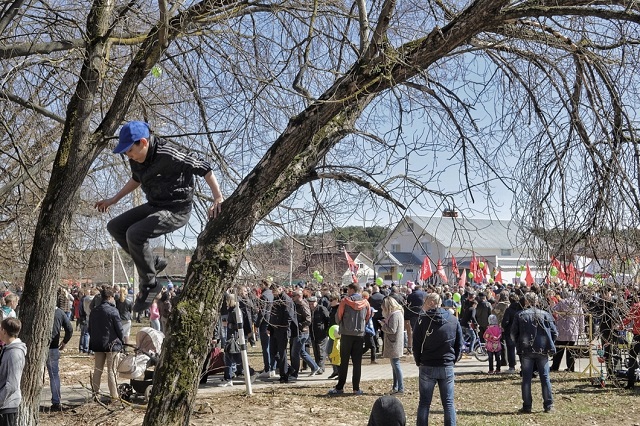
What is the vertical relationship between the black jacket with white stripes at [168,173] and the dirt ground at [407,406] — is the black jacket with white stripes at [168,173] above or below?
above

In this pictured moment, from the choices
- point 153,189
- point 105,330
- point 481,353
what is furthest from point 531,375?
point 153,189

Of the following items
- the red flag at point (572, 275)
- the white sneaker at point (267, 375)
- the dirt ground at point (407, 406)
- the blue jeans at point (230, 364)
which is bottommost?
the dirt ground at point (407, 406)

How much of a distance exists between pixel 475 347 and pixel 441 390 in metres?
10.8

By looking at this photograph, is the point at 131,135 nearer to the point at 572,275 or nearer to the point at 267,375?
Answer: the point at 572,275

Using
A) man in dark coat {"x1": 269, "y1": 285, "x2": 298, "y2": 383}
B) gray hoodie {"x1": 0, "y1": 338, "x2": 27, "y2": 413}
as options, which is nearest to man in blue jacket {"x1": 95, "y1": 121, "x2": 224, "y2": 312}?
gray hoodie {"x1": 0, "y1": 338, "x2": 27, "y2": 413}

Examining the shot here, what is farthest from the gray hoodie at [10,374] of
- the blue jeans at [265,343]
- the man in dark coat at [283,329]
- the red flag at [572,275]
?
the blue jeans at [265,343]

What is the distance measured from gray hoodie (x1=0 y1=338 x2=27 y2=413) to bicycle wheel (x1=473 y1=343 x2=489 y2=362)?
13.2 meters

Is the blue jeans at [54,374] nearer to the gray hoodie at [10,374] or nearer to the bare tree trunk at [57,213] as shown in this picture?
the bare tree trunk at [57,213]

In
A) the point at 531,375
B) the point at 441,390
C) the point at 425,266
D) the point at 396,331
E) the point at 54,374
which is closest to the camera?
the point at 441,390

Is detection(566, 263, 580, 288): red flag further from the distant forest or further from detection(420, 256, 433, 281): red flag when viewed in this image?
the distant forest

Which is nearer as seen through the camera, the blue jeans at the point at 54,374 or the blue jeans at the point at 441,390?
the blue jeans at the point at 441,390

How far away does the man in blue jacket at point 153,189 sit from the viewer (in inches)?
186

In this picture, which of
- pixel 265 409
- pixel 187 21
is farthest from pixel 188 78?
pixel 265 409

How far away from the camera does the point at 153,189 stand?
5.04 metres
